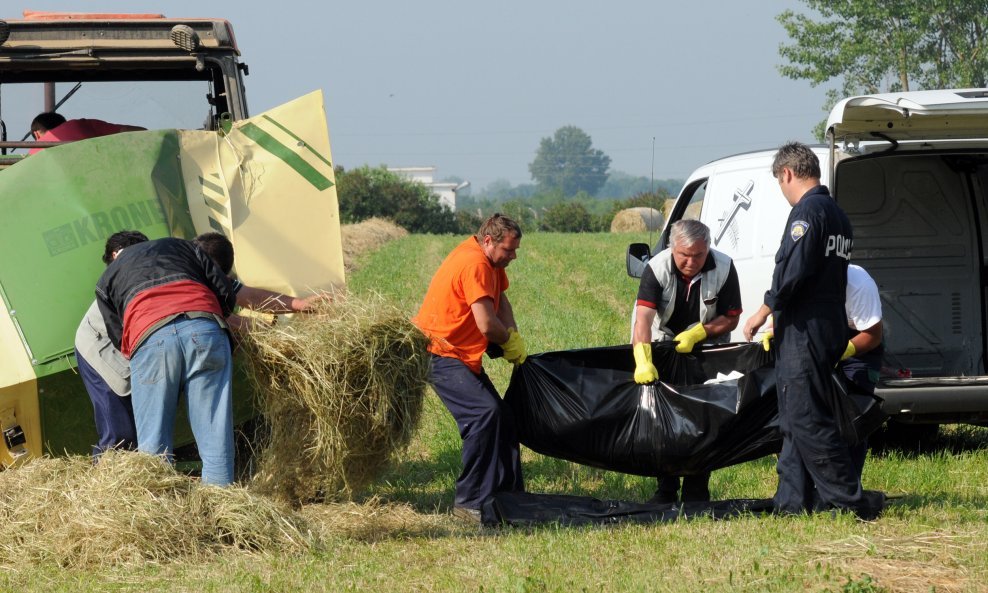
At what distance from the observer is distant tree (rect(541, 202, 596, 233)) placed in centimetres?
5666

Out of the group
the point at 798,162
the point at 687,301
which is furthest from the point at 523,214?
the point at 798,162

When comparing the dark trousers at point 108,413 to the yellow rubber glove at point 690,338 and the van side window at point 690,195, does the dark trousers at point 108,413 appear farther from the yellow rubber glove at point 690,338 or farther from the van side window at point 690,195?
the van side window at point 690,195

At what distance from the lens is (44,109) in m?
8.36

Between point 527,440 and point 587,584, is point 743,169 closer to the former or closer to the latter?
point 527,440

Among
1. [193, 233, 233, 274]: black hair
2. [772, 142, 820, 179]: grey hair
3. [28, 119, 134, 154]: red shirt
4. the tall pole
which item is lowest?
[193, 233, 233, 274]: black hair

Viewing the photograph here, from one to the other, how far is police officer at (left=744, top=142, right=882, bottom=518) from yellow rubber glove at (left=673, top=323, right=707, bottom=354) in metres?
0.87

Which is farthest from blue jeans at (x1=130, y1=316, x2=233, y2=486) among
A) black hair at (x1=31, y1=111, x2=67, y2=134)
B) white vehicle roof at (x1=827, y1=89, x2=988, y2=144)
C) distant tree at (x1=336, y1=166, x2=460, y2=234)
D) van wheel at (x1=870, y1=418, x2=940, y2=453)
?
distant tree at (x1=336, y1=166, x2=460, y2=234)

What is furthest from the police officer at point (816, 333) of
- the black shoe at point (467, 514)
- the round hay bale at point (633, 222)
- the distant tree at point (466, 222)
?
the distant tree at point (466, 222)

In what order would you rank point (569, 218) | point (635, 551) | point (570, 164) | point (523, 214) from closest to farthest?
Answer: point (635, 551) → point (569, 218) → point (523, 214) → point (570, 164)

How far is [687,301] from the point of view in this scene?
7.07 meters

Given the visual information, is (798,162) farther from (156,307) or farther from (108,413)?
(108,413)

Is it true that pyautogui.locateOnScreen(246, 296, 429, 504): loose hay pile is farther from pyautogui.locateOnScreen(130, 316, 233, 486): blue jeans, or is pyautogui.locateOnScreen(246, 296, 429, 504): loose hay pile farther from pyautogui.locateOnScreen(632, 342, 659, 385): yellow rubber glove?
pyautogui.locateOnScreen(632, 342, 659, 385): yellow rubber glove

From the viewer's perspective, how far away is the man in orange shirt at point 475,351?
6551mm

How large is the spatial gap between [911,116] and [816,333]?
5.98 feet
